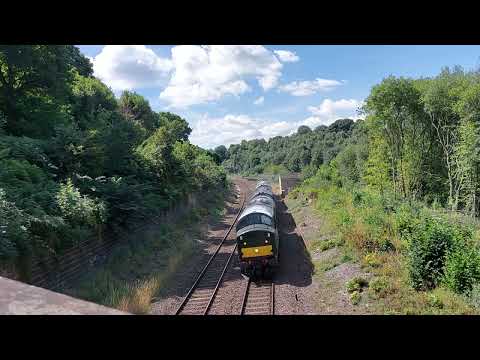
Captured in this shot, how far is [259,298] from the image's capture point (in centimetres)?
1419

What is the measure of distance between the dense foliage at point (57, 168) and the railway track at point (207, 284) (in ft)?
13.1

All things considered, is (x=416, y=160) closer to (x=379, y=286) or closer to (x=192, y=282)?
(x=379, y=286)

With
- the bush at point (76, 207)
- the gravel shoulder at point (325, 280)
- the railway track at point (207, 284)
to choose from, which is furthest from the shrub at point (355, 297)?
the bush at point (76, 207)

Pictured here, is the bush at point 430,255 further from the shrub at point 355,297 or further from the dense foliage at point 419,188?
the shrub at point 355,297

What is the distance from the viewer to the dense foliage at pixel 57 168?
37.5 ft

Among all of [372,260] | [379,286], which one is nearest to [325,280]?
[372,260]

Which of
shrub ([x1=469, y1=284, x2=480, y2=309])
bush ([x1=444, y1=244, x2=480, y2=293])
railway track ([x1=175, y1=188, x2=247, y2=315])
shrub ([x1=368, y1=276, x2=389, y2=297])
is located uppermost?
bush ([x1=444, y1=244, x2=480, y2=293])

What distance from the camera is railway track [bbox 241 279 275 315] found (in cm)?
1291

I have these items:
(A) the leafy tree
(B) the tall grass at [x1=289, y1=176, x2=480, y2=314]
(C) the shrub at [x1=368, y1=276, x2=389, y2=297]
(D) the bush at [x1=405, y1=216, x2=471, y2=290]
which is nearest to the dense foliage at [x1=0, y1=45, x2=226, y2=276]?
(C) the shrub at [x1=368, y1=276, x2=389, y2=297]

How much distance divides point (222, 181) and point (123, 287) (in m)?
42.9

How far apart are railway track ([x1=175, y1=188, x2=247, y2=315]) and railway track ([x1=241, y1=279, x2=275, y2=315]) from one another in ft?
3.94

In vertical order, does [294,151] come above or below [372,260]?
above

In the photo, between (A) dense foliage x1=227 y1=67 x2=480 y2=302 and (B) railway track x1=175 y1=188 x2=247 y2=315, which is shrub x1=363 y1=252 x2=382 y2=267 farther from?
(B) railway track x1=175 y1=188 x2=247 y2=315

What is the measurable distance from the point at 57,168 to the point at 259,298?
8.74 metres
